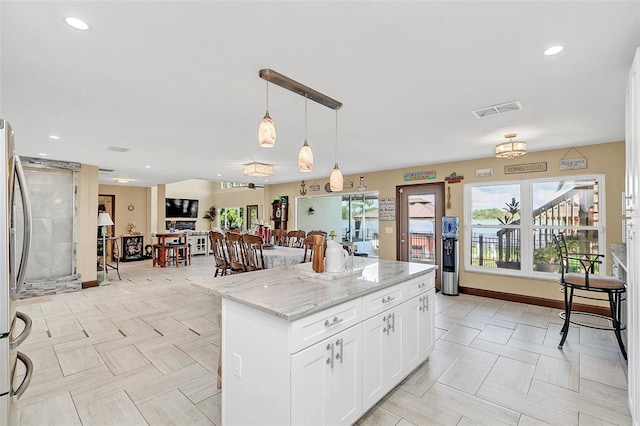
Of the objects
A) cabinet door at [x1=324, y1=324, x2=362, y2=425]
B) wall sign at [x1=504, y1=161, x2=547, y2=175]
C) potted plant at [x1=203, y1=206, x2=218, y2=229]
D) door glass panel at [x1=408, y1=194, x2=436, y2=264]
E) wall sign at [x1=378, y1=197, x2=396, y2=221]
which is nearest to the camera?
cabinet door at [x1=324, y1=324, x2=362, y2=425]

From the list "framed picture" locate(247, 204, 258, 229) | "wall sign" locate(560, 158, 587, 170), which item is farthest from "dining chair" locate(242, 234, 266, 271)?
"framed picture" locate(247, 204, 258, 229)

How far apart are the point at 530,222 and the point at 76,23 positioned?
586cm

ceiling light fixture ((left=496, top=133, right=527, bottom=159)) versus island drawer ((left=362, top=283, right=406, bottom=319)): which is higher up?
ceiling light fixture ((left=496, top=133, right=527, bottom=159))

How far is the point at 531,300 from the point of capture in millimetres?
4797

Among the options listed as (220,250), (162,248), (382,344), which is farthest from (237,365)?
(162,248)

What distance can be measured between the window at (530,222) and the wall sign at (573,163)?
16 cm

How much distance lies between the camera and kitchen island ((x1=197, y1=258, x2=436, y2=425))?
5.22ft

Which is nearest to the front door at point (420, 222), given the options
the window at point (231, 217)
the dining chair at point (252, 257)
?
the dining chair at point (252, 257)

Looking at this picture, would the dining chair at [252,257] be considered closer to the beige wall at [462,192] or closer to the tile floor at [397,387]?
the tile floor at [397,387]

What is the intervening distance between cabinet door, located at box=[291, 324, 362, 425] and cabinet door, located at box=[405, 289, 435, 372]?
75cm

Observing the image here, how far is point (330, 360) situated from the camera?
1760mm

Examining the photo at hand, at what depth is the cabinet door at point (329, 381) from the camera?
5.21 feet

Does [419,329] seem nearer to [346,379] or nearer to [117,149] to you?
[346,379]

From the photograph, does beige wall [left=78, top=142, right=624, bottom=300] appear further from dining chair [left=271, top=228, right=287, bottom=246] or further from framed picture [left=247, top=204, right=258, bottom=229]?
dining chair [left=271, top=228, right=287, bottom=246]
